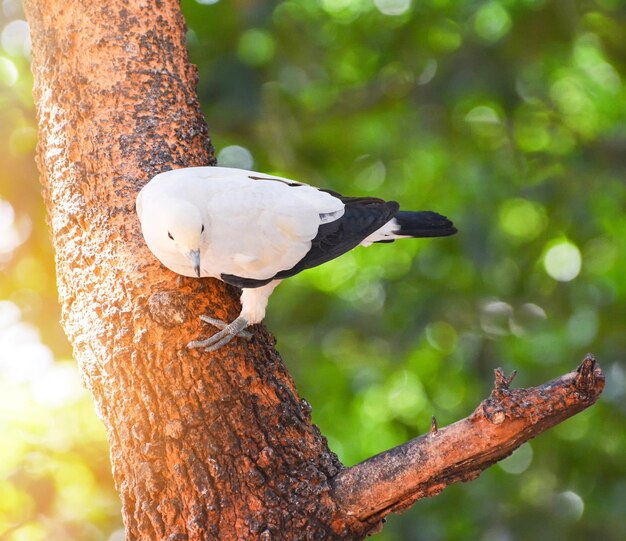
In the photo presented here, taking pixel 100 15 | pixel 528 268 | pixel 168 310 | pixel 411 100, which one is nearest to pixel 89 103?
pixel 100 15

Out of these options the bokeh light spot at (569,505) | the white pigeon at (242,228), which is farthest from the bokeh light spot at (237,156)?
the bokeh light spot at (569,505)

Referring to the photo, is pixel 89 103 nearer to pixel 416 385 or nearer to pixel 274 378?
pixel 274 378

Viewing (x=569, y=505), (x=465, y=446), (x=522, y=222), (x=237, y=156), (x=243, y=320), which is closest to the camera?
(x=465, y=446)

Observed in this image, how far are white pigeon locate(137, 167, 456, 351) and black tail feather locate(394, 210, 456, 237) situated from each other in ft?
0.80

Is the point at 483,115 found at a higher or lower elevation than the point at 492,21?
lower

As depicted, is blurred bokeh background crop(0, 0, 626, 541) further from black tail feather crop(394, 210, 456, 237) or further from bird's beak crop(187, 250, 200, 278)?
bird's beak crop(187, 250, 200, 278)

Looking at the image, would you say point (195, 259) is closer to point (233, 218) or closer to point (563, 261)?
point (233, 218)

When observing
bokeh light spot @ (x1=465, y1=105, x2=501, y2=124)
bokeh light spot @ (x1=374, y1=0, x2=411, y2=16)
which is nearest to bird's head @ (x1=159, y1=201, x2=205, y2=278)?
bokeh light spot @ (x1=374, y1=0, x2=411, y2=16)

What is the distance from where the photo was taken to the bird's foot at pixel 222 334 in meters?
2.81

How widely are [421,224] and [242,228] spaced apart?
0.98m

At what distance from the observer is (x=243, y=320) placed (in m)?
3.01

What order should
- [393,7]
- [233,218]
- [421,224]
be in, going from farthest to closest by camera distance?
[393,7] → [421,224] → [233,218]

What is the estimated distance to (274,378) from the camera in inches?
115

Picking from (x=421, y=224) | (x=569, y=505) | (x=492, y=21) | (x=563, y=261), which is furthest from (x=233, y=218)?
(x=563, y=261)
